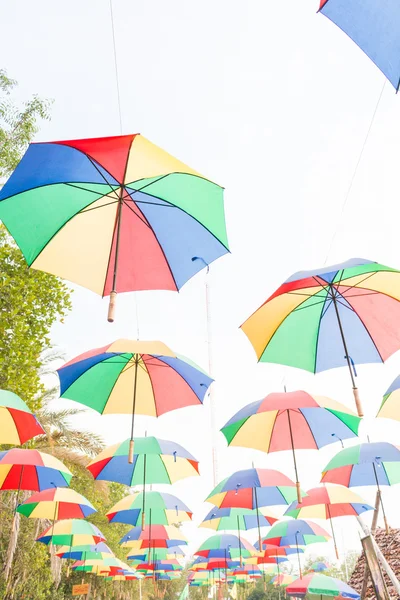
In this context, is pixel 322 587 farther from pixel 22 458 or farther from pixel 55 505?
pixel 22 458

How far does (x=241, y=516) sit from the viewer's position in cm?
1327

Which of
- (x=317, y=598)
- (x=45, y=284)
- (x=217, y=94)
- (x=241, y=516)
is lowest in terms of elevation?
(x=317, y=598)

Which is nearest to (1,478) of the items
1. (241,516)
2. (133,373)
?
(133,373)

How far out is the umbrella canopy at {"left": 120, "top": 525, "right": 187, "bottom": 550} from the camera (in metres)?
11.7

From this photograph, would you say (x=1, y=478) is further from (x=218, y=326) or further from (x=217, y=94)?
(x=218, y=326)

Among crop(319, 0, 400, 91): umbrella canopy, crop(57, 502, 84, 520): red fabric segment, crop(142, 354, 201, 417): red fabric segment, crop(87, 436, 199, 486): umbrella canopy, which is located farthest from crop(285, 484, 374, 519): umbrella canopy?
crop(319, 0, 400, 91): umbrella canopy

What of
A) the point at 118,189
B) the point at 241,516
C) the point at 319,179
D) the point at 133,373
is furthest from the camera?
the point at 241,516

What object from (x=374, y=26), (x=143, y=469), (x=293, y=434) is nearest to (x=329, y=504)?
(x=293, y=434)

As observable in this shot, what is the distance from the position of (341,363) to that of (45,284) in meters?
6.24

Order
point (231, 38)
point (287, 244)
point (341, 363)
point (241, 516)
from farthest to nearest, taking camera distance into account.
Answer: point (287, 244), point (241, 516), point (231, 38), point (341, 363)

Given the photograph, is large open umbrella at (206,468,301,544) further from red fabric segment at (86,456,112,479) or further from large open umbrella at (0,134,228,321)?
large open umbrella at (0,134,228,321)

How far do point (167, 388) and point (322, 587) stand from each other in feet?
21.3

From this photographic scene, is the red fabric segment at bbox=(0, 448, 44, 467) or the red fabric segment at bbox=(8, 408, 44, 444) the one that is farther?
the red fabric segment at bbox=(0, 448, 44, 467)

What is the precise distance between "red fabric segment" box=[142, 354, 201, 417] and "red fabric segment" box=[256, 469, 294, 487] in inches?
122
